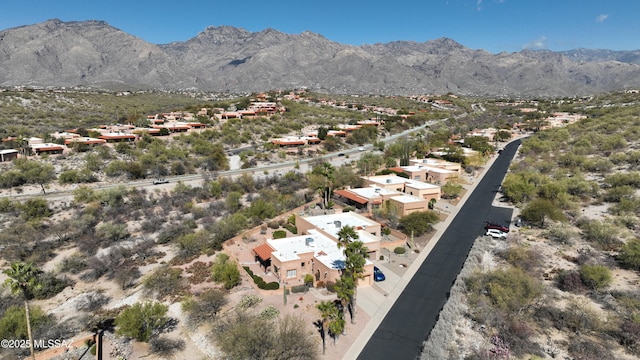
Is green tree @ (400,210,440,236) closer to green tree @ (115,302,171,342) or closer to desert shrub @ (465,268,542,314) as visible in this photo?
desert shrub @ (465,268,542,314)

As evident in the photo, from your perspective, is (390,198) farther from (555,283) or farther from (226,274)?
(226,274)

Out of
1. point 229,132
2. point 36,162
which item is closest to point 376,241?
point 36,162

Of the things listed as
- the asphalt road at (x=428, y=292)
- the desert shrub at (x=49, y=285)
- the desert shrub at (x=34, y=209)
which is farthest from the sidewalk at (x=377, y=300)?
the desert shrub at (x=34, y=209)

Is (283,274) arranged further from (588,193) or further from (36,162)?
(36,162)

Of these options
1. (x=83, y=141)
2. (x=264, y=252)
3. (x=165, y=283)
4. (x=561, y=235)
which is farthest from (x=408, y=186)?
(x=83, y=141)

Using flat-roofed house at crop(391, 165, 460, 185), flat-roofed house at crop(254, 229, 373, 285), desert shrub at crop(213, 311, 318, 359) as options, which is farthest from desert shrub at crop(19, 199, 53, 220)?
flat-roofed house at crop(391, 165, 460, 185)

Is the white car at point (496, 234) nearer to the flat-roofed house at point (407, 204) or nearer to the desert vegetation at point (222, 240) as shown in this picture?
the desert vegetation at point (222, 240)
